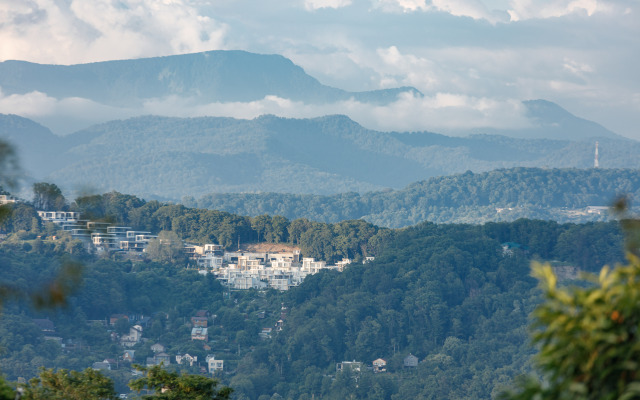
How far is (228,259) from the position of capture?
7100cm

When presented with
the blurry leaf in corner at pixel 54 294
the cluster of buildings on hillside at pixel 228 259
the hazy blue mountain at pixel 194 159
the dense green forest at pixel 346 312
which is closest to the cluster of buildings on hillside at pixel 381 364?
the dense green forest at pixel 346 312

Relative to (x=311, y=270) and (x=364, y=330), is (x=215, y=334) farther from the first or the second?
(x=311, y=270)

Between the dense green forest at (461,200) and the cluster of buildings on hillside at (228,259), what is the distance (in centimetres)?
5072

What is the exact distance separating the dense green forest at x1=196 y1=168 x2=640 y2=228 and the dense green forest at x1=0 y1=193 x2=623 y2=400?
184 ft

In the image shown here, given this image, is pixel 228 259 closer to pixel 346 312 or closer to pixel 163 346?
pixel 346 312

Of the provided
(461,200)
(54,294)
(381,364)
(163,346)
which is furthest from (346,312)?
(461,200)

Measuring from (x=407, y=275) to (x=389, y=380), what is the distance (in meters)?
15.2

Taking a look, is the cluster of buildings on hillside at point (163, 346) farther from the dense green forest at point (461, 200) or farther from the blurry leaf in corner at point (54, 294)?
the dense green forest at point (461, 200)

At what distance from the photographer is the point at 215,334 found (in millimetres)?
56062

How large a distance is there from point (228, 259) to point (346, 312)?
1676 cm

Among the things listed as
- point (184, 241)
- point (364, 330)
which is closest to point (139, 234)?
point (184, 241)

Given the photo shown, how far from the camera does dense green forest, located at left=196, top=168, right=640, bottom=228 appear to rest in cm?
12450

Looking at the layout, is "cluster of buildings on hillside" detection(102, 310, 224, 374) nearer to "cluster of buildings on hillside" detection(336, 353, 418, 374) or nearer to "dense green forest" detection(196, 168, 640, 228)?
"cluster of buildings on hillside" detection(336, 353, 418, 374)

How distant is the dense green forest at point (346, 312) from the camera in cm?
4675
